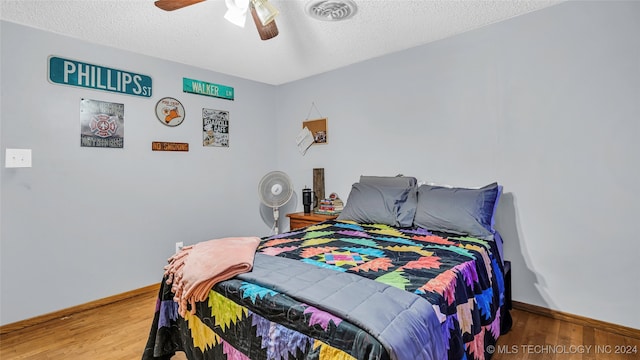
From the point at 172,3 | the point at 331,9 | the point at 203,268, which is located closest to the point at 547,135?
the point at 331,9

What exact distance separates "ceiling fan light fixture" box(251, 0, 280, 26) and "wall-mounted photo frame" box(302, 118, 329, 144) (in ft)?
6.16

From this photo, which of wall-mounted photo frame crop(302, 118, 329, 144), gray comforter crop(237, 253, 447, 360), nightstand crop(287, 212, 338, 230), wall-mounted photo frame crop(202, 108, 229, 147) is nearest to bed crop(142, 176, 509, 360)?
gray comforter crop(237, 253, 447, 360)

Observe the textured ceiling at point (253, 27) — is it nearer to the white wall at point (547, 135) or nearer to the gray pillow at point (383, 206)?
the white wall at point (547, 135)

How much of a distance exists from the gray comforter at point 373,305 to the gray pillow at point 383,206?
1.20 meters

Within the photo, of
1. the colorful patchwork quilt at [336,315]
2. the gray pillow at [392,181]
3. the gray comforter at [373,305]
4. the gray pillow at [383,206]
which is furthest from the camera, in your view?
the gray pillow at [392,181]

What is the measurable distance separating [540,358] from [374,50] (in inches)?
104

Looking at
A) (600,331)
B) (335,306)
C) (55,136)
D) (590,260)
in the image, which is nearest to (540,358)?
(600,331)

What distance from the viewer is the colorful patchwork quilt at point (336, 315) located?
1093mm

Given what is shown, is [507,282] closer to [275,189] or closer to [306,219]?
[306,219]

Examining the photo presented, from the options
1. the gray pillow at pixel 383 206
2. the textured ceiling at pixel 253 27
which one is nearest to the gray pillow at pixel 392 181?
the gray pillow at pixel 383 206

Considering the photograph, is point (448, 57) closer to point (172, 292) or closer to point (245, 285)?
point (245, 285)

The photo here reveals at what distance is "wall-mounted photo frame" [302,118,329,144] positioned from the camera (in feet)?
12.0

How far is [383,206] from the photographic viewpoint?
2.57m

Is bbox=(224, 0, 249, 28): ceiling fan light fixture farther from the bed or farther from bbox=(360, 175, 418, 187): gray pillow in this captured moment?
bbox=(360, 175, 418, 187): gray pillow
